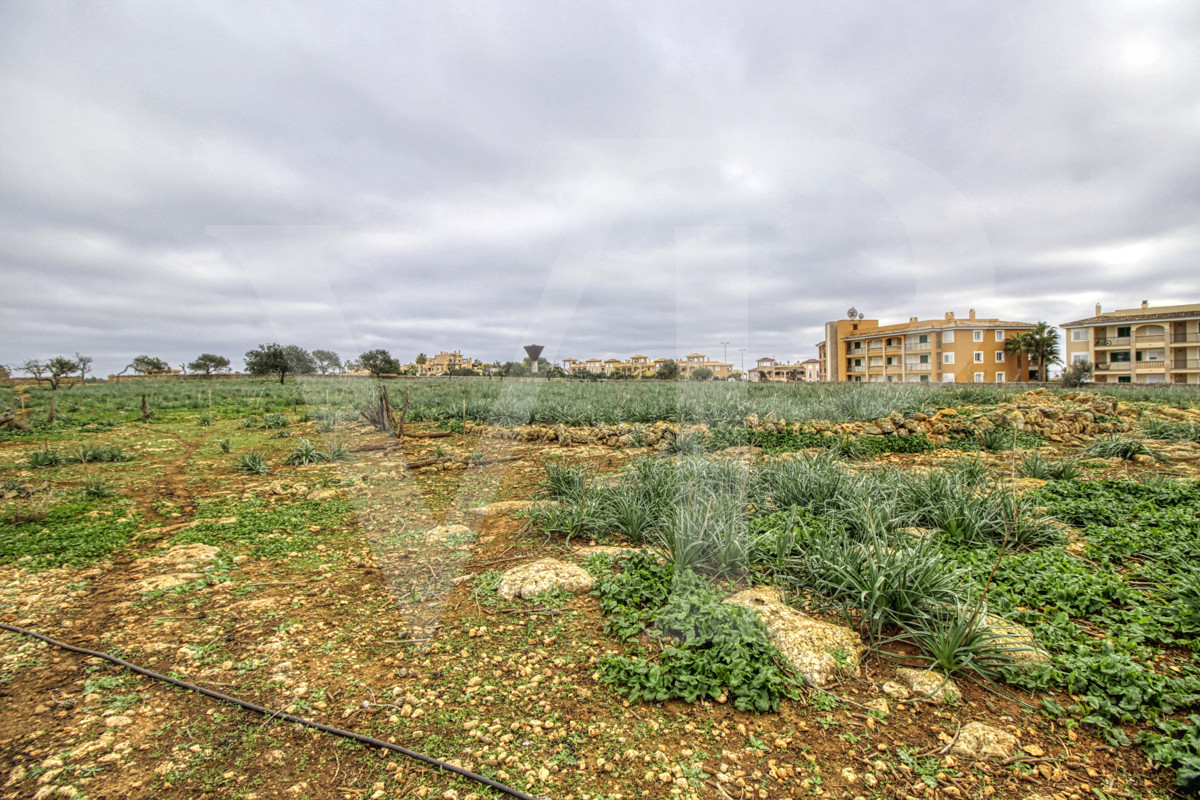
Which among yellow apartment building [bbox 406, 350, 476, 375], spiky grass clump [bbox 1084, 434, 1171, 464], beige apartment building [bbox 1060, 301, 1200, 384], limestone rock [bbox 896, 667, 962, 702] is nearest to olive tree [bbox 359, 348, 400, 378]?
yellow apartment building [bbox 406, 350, 476, 375]

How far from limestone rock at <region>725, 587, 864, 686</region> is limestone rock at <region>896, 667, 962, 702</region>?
0.64 feet

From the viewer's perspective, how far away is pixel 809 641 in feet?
7.65

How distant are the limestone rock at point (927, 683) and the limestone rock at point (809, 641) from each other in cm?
20

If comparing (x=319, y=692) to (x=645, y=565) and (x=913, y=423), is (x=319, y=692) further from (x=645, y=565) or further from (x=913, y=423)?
(x=913, y=423)

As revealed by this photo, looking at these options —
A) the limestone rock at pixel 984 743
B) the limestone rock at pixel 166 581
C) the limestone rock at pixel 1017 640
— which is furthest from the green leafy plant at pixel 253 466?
the limestone rock at pixel 1017 640

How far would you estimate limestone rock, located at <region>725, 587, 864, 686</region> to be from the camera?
220cm

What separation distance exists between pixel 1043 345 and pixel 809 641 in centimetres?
5436

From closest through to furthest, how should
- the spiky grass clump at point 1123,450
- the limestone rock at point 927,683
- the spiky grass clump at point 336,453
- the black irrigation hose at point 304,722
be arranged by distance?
the black irrigation hose at point 304,722 < the limestone rock at point 927,683 < the spiky grass clump at point 1123,450 < the spiky grass clump at point 336,453

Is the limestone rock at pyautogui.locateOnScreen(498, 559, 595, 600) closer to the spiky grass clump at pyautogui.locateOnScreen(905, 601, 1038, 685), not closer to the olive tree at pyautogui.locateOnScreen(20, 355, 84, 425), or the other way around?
the spiky grass clump at pyautogui.locateOnScreen(905, 601, 1038, 685)

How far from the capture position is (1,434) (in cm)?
938

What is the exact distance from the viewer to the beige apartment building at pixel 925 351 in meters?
37.7

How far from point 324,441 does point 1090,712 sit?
939 cm

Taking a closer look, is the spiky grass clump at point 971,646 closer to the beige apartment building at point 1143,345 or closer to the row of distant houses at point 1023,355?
the row of distant houses at point 1023,355

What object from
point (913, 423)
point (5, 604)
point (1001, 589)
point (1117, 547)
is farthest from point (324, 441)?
point (913, 423)
